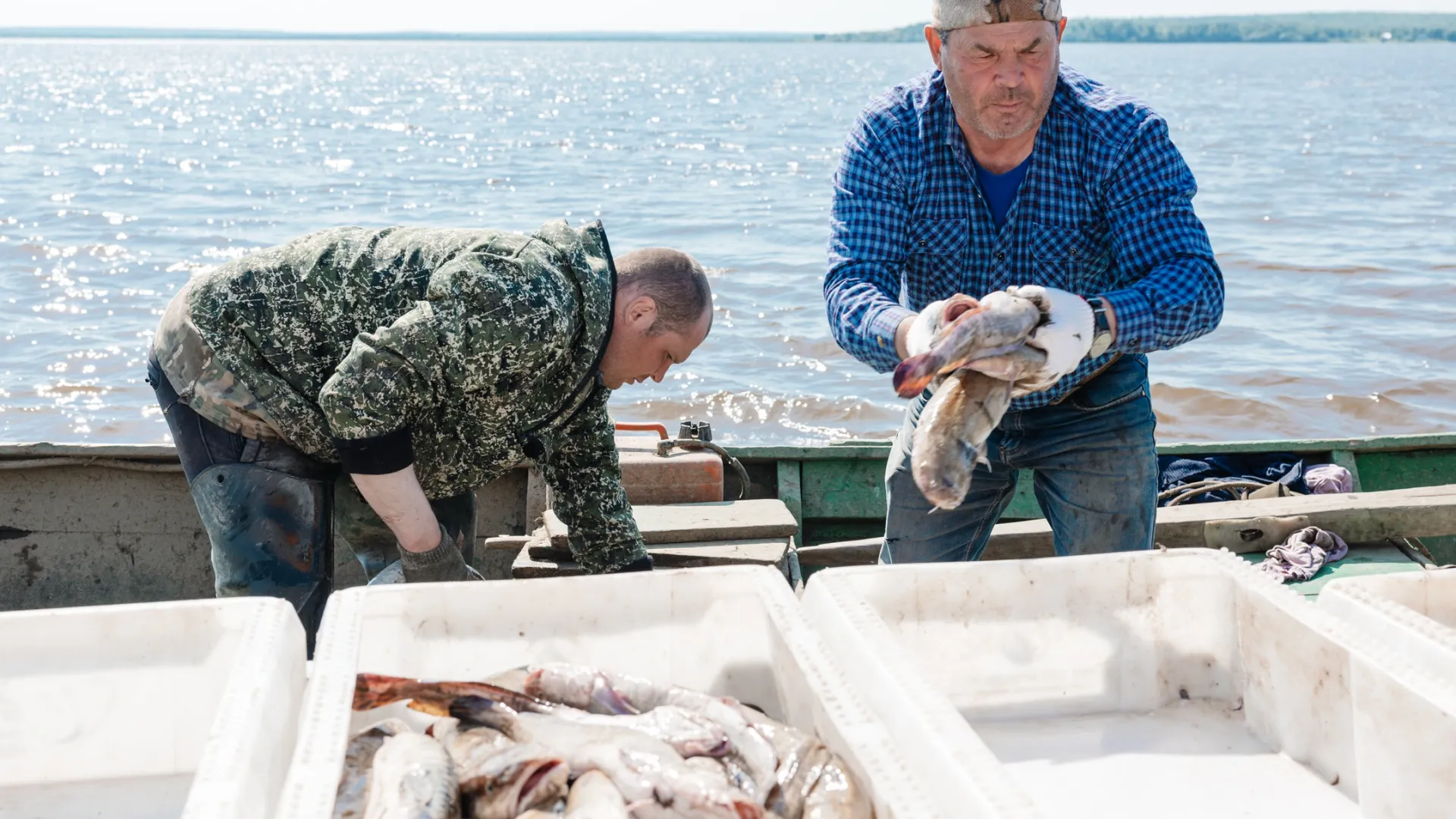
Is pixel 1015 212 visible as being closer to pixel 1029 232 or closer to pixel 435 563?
pixel 1029 232

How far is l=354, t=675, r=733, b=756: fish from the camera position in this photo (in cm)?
226

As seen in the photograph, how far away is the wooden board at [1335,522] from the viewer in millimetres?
5215

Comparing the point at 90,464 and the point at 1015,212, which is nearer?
the point at 1015,212

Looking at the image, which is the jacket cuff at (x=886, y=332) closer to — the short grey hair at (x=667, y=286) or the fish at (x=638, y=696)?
the short grey hair at (x=667, y=286)

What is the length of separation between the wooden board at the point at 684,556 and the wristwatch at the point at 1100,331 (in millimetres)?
1563

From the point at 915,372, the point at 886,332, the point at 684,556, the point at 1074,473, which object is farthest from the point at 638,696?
the point at 684,556

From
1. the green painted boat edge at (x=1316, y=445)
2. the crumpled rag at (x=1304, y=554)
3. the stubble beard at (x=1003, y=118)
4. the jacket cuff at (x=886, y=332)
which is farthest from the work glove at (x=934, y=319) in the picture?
the green painted boat edge at (x=1316, y=445)

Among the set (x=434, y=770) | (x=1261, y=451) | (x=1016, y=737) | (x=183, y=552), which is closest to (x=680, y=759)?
(x=434, y=770)

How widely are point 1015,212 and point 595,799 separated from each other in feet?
7.66

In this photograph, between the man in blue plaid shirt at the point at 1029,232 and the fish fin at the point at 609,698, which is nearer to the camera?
the fish fin at the point at 609,698

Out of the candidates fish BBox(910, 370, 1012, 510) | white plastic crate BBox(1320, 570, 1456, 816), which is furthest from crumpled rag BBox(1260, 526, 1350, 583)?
white plastic crate BBox(1320, 570, 1456, 816)

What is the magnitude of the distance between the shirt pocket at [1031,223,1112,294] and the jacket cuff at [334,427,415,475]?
5.95 feet

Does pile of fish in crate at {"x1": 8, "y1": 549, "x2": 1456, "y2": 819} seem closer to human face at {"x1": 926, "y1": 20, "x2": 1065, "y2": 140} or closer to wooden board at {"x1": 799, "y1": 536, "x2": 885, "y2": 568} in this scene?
human face at {"x1": 926, "y1": 20, "x2": 1065, "y2": 140}

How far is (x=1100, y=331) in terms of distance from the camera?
10.9 feet
